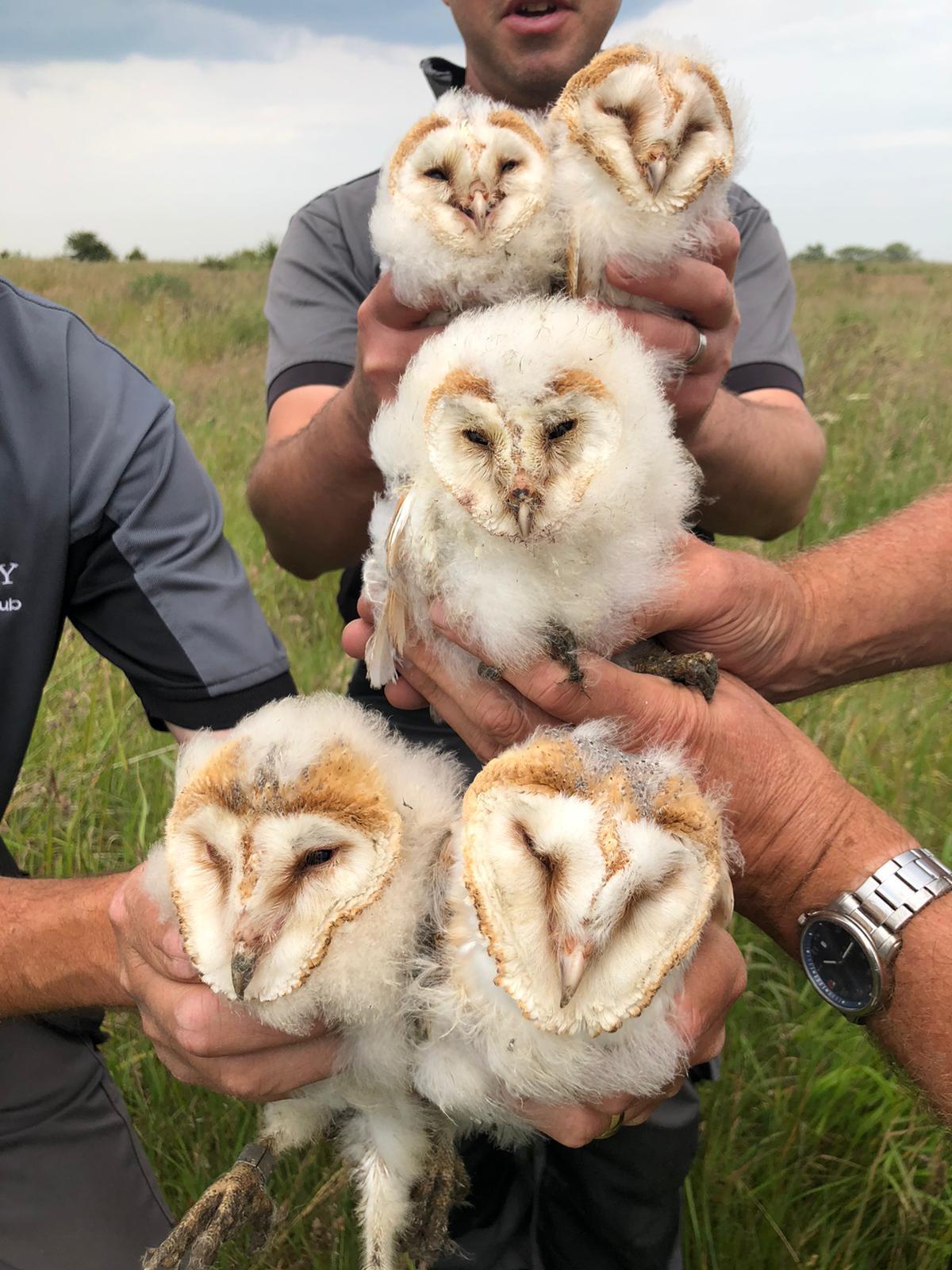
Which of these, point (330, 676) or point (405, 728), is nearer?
point (405, 728)

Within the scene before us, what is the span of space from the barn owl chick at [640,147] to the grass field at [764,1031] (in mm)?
1952

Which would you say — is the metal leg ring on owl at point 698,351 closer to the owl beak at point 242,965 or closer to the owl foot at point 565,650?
the owl foot at point 565,650

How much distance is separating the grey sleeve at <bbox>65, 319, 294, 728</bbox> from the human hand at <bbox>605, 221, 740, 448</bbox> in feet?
4.30

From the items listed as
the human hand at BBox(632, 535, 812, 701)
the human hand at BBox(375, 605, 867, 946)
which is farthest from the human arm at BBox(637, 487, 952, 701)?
the human hand at BBox(375, 605, 867, 946)

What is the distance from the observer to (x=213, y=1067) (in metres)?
1.58

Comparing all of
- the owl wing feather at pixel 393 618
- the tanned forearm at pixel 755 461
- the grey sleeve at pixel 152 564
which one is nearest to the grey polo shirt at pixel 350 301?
the tanned forearm at pixel 755 461

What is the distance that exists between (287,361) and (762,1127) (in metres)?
2.68

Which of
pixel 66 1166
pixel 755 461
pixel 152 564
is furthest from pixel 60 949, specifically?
pixel 755 461

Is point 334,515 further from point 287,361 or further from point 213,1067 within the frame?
point 213,1067

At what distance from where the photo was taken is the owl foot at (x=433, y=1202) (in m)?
1.83

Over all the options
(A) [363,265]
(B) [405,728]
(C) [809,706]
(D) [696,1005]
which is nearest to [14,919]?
(B) [405,728]

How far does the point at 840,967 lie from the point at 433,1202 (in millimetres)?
903

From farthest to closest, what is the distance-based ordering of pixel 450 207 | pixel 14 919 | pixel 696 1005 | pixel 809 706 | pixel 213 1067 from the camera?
1. pixel 809 706
2. pixel 14 919
3. pixel 450 207
4. pixel 213 1067
5. pixel 696 1005

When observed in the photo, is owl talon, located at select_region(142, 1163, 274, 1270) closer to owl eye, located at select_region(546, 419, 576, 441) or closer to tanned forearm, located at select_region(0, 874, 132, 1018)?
tanned forearm, located at select_region(0, 874, 132, 1018)
